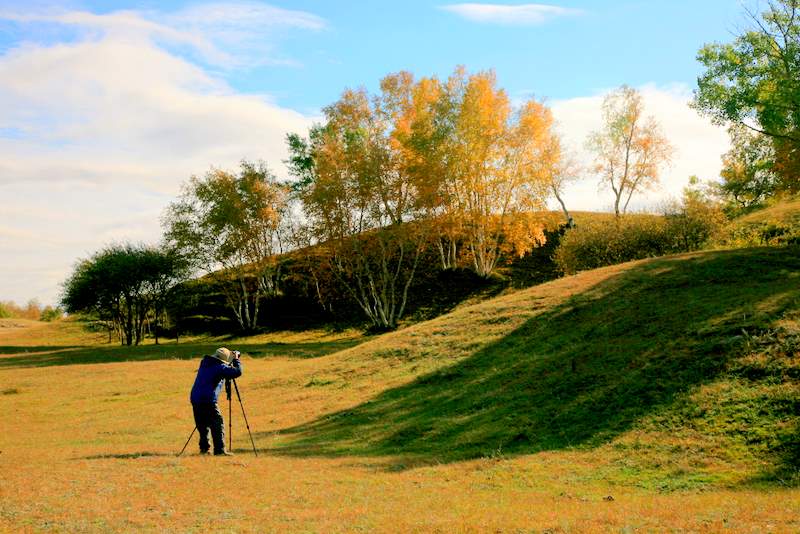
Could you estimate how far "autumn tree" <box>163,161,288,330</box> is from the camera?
7481cm

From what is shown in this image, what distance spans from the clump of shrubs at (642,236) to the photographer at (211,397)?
33463mm

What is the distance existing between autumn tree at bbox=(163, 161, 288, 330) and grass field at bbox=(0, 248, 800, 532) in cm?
3810

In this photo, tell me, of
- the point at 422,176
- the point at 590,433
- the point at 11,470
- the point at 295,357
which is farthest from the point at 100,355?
the point at 590,433

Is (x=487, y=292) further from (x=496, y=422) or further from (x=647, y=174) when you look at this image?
(x=496, y=422)

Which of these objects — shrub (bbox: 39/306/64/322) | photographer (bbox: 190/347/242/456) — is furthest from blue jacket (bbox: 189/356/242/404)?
shrub (bbox: 39/306/64/322)

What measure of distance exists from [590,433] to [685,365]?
4426mm

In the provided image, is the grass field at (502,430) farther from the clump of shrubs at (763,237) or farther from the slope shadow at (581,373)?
the clump of shrubs at (763,237)

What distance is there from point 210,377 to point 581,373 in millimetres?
12642

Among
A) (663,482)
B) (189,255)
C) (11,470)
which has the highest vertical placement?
(189,255)

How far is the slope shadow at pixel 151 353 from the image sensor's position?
177 ft

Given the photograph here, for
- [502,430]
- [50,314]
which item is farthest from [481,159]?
[50,314]

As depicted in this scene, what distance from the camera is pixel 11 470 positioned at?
15.8m

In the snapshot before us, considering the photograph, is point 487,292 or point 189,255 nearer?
point 487,292

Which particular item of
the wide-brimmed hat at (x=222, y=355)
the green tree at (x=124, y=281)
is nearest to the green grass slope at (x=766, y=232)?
the wide-brimmed hat at (x=222, y=355)
